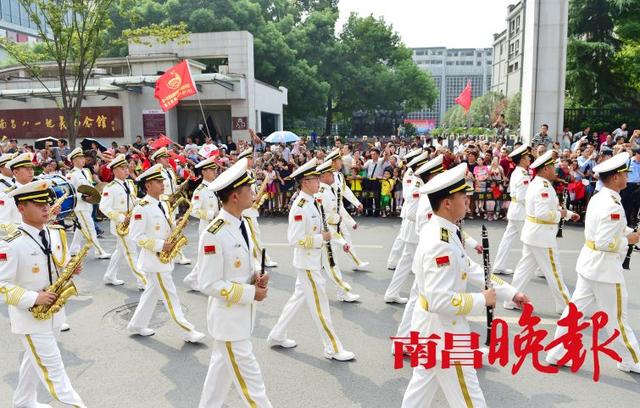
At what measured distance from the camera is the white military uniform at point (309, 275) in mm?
5719

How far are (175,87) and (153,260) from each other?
13.3m

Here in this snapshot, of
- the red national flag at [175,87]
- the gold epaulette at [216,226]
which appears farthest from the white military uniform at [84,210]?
the red national flag at [175,87]

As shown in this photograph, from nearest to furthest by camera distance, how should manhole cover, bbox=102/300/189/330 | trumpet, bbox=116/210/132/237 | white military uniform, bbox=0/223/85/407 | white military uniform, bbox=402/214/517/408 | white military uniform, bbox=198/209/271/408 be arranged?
white military uniform, bbox=402/214/517/408 → white military uniform, bbox=198/209/271/408 → white military uniform, bbox=0/223/85/407 → manhole cover, bbox=102/300/189/330 → trumpet, bbox=116/210/132/237

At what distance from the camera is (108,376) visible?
218 inches

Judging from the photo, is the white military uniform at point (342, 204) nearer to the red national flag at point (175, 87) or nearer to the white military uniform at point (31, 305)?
the white military uniform at point (31, 305)

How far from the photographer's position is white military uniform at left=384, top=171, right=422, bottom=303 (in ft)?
24.9

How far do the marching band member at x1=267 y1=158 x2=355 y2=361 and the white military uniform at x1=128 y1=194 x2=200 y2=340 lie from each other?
1269mm

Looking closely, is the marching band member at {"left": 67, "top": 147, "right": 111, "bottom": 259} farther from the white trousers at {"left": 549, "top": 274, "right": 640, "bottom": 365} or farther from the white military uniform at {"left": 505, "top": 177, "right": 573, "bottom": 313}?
the white trousers at {"left": 549, "top": 274, "right": 640, "bottom": 365}

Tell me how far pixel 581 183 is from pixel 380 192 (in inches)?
203

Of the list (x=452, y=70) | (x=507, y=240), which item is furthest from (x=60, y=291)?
(x=452, y=70)

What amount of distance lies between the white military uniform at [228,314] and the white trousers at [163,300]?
7.79 ft

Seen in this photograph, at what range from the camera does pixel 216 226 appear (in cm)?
404

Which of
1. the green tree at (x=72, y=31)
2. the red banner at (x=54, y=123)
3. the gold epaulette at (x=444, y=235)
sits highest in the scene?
the green tree at (x=72, y=31)

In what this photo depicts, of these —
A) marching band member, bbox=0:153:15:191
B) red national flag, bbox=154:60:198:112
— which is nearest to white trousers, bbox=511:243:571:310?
marching band member, bbox=0:153:15:191
